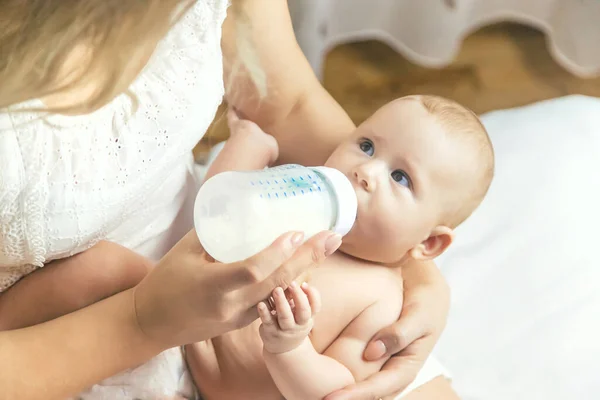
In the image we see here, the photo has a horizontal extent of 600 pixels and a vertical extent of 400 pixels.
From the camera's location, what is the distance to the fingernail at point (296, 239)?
56cm

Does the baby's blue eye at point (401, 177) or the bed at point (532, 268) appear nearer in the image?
the baby's blue eye at point (401, 177)

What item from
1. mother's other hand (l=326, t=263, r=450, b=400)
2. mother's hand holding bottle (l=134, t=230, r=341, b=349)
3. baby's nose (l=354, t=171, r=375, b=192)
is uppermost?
mother's hand holding bottle (l=134, t=230, r=341, b=349)

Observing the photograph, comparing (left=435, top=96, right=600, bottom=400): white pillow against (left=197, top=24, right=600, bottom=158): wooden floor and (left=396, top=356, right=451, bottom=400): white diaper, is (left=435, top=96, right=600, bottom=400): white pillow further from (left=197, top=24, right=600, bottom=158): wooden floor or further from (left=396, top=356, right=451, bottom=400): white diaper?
(left=197, top=24, right=600, bottom=158): wooden floor

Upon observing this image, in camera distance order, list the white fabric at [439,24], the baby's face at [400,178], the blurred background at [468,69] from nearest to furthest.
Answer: the baby's face at [400,178] < the white fabric at [439,24] < the blurred background at [468,69]

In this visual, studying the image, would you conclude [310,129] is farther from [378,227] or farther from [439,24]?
[439,24]

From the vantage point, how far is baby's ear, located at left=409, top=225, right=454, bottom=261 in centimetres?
82

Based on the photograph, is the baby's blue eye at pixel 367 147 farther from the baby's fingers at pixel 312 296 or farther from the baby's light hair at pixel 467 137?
the baby's fingers at pixel 312 296

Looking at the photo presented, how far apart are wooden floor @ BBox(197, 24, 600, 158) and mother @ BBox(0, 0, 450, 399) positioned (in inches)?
42.2

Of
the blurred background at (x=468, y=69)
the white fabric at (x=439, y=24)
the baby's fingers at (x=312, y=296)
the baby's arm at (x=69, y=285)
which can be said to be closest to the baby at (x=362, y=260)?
the baby's arm at (x=69, y=285)

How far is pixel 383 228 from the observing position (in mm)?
777

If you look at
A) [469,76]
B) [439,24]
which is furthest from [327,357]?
[469,76]

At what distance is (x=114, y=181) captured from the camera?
2.22 ft

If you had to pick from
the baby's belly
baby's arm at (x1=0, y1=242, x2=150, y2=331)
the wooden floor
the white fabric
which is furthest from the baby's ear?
the wooden floor

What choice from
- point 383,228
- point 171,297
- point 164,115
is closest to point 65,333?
point 171,297
